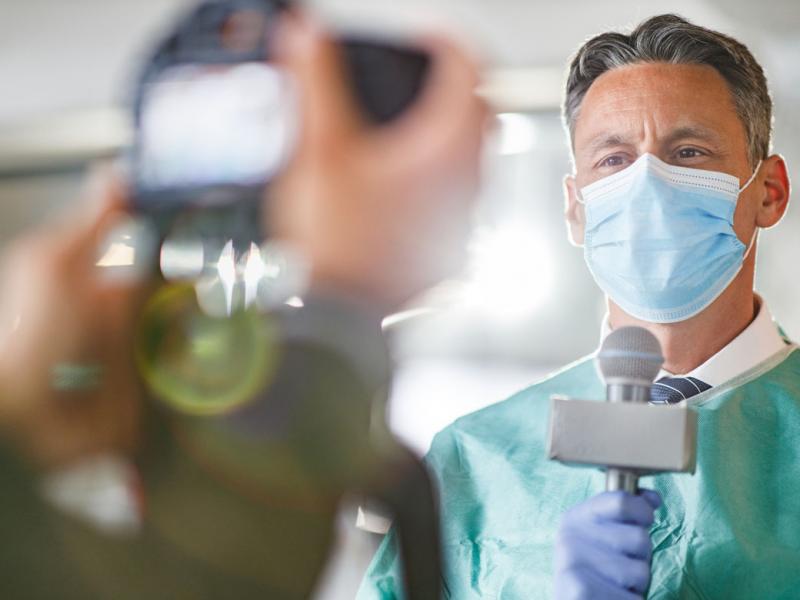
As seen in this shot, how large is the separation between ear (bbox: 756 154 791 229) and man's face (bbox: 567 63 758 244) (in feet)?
0.08

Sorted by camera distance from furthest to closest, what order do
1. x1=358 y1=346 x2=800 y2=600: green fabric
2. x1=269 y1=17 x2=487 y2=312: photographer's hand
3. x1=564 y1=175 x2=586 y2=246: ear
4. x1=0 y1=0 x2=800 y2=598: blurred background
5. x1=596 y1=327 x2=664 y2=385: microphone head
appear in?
x1=0 y1=0 x2=800 y2=598: blurred background, x1=564 y1=175 x2=586 y2=246: ear, x1=358 y1=346 x2=800 y2=600: green fabric, x1=596 y1=327 x2=664 y2=385: microphone head, x1=269 y1=17 x2=487 y2=312: photographer's hand

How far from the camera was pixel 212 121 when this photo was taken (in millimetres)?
509

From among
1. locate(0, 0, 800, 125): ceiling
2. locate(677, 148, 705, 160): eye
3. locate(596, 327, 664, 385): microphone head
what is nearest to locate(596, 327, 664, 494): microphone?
locate(596, 327, 664, 385): microphone head

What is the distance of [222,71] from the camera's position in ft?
1.65

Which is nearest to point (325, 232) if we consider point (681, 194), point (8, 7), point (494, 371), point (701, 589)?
point (701, 589)

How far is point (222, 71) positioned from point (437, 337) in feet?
8.85

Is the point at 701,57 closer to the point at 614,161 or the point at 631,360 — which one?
the point at 614,161

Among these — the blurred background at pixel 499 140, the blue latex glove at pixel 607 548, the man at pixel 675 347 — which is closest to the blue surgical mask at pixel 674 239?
the man at pixel 675 347

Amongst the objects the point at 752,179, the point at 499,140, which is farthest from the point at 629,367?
the point at 499,140

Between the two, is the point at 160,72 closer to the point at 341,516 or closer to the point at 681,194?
the point at 341,516

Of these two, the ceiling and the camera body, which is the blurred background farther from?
the camera body

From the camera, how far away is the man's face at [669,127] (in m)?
1.33

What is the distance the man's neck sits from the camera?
51.9 inches

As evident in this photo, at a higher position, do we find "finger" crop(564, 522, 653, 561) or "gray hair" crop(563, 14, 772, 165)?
"gray hair" crop(563, 14, 772, 165)
